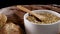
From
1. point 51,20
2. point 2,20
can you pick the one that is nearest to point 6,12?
point 2,20

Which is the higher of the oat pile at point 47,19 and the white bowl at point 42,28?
the oat pile at point 47,19

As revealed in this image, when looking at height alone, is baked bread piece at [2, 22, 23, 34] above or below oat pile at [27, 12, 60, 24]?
below

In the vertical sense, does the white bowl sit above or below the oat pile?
below

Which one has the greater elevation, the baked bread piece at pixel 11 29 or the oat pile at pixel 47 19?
the oat pile at pixel 47 19
